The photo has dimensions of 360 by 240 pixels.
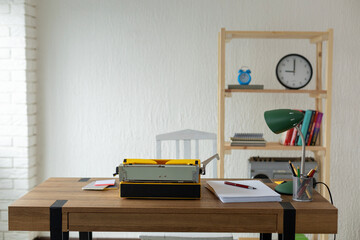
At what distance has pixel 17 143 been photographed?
346cm

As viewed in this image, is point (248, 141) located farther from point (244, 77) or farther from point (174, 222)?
point (174, 222)

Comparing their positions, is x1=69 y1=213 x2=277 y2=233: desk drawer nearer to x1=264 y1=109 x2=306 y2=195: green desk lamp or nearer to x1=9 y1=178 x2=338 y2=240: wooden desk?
x1=9 y1=178 x2=338 y2=240: wooden desk

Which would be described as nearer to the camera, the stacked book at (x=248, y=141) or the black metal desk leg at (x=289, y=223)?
the black metal desk leg at (x=289, y=223)

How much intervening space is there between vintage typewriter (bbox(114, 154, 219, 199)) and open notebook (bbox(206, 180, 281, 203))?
12cm

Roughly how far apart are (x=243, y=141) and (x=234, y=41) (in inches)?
34.1

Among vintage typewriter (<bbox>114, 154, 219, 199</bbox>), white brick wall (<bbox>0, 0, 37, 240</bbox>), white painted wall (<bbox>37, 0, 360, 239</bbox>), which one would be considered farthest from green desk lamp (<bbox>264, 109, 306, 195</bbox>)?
white brick wall (<bbox>0, 0, 37, 240</bbox>)

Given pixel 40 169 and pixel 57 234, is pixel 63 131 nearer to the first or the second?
pixel 40 169

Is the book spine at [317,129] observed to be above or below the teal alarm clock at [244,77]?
below

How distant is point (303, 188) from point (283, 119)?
0.99 feet

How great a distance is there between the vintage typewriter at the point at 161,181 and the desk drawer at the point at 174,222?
13 cm

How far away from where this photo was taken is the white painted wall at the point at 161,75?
3.46 meters

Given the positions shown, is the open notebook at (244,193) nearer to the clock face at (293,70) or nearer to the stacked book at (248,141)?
the stacked book at (248,141)

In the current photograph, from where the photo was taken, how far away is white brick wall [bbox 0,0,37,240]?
3.39 meters

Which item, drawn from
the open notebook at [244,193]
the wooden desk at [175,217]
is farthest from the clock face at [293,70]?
the wooden desk at [175,217]
